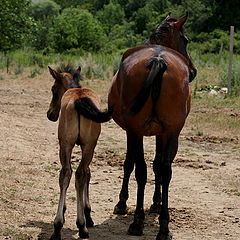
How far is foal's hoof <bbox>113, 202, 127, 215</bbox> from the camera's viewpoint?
5621 mm

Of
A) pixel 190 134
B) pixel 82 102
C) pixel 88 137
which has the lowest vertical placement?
pixel 190 134

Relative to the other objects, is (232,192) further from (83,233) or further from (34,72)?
(34,72)

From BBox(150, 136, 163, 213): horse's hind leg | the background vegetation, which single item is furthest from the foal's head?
the background vegetation

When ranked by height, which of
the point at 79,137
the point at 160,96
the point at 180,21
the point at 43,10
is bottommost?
the point at 79,137

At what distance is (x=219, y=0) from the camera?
4716 centimetres

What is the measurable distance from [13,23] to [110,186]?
644 inches

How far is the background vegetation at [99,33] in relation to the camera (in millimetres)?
21359

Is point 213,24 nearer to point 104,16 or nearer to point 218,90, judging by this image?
point 104,16

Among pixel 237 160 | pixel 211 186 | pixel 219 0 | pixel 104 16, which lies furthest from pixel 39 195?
pixel 104 16

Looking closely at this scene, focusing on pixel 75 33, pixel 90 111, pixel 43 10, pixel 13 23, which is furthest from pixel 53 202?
pixel 43 10

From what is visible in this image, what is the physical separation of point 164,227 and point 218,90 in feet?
40.4

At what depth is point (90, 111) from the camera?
459cm

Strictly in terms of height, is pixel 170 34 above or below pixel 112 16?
below

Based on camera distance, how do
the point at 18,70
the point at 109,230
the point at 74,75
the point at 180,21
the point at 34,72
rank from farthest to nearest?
the point at 18,70 → the point at 34,72 → the point at 180,21 → the point at 74,75 → the point at 109,230
